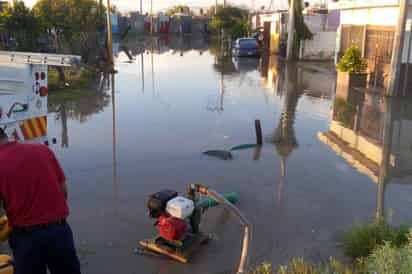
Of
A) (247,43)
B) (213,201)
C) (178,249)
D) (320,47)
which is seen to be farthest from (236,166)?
(247,43)

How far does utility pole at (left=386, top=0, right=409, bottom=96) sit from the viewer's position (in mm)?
14078

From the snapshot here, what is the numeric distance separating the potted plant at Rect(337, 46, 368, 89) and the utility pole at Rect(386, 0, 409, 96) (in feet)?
7.73

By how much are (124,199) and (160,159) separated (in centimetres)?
200

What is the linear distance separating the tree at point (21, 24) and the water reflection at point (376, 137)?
40.6ft

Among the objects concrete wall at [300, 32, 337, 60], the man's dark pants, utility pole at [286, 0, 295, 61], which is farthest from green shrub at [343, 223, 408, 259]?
concrete wall at [300, 32, 337, 60]

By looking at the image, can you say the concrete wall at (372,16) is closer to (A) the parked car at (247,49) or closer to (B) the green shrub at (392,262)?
(A) the parked car at (247,49)

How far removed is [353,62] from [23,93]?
1424 cm

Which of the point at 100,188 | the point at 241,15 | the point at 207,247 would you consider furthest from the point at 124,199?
the point at 241,15

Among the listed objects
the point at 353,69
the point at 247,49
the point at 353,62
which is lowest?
the point at 353,69

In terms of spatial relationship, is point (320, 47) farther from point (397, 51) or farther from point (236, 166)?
point (236, 166)

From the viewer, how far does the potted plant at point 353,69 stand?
17359mm

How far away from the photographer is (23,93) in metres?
6.11

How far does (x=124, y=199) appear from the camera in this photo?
6.59m

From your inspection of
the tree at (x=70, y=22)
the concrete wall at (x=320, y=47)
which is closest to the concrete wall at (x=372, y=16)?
the concrete wall at (x=320, y=47)
